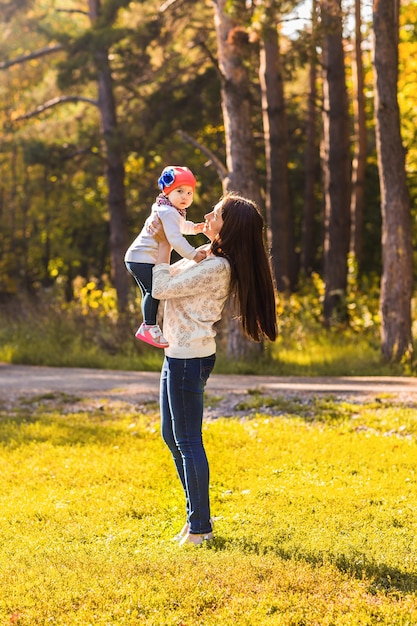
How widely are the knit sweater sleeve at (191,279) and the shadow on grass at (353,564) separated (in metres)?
1.58

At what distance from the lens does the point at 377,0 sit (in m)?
13.2

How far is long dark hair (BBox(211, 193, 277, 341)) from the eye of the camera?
516cm

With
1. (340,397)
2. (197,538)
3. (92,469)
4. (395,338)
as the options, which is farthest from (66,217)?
(197,538)

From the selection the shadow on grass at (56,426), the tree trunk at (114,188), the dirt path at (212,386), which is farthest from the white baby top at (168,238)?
the tree trunk at (114,188)

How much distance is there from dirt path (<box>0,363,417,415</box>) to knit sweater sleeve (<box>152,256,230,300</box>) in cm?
528

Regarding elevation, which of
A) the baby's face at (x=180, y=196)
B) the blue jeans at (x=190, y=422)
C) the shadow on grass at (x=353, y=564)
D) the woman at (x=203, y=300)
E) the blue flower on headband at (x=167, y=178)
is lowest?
the shadow on grass at (x=353, y=564)

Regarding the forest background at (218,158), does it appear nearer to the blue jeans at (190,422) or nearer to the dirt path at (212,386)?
the dirt path at (212,386)

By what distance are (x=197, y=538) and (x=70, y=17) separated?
108 feet

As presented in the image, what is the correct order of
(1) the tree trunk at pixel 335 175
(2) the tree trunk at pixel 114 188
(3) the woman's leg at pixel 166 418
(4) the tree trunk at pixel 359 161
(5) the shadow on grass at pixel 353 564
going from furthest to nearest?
1. (2) the tree trunk at pixel 114 188
2. (4) the tree trunk at pixel 359 161
3. (1) the tree trunk at pixel 335 175
4. (3) the woman's leg at pixel 166 418
5. (5) the shadow on grass at pixel 353 564

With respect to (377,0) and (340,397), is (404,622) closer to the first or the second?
(340,397)

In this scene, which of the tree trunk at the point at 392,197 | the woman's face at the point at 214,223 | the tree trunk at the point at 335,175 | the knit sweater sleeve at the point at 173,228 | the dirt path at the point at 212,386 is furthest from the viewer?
the tree trunk at the point at 335,175

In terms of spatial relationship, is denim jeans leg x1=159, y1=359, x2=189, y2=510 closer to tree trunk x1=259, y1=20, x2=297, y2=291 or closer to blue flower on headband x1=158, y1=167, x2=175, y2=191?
blue flower on headband x1=158, y1=167, x2=175, y2=191

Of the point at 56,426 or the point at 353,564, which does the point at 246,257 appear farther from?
the point at 56,426

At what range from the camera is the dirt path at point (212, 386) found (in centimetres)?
1113
